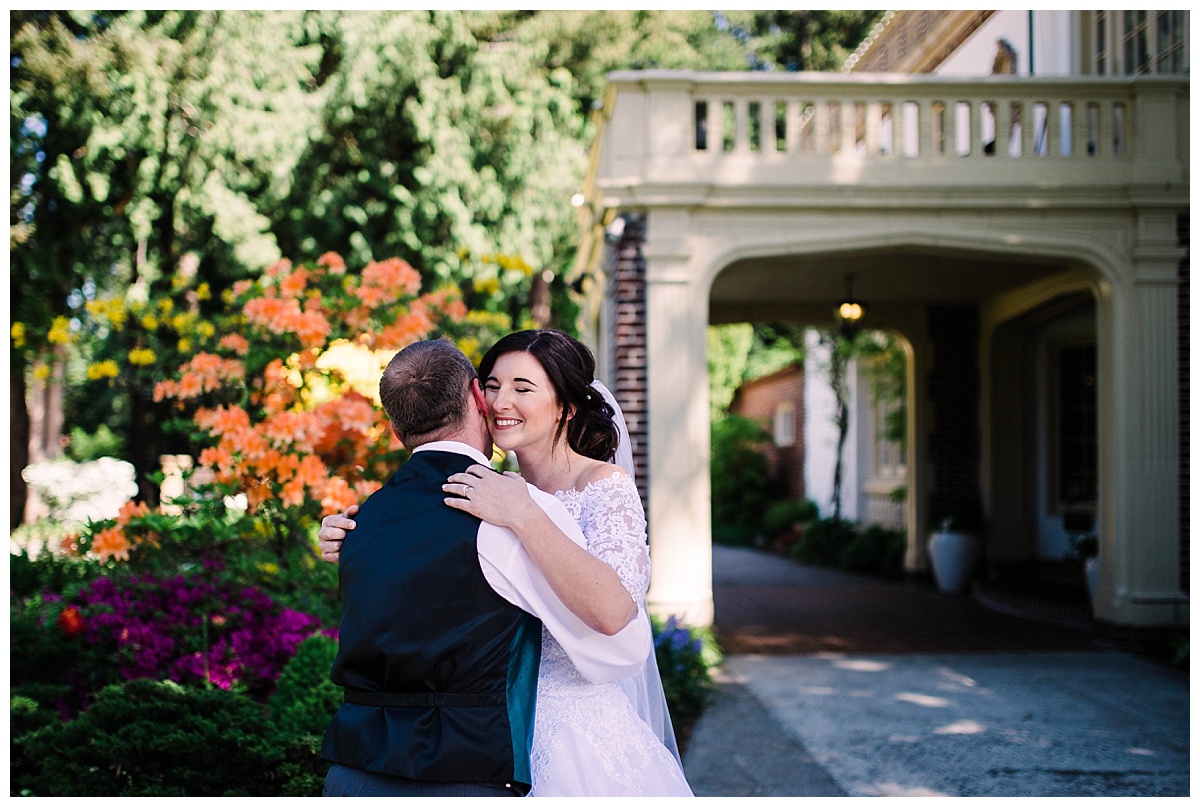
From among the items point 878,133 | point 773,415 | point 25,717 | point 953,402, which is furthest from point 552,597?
point 773,415

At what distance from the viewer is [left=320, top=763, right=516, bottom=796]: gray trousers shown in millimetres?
1959

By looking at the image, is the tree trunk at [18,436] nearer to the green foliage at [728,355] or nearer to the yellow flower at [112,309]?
the yellow flower at [112,309]

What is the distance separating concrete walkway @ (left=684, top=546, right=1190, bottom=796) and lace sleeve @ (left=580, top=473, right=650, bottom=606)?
→ 9.33 ft

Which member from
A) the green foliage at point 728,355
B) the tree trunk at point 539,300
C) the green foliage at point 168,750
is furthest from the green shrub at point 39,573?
the green foliage at point 728,355

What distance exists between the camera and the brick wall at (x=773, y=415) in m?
20.1

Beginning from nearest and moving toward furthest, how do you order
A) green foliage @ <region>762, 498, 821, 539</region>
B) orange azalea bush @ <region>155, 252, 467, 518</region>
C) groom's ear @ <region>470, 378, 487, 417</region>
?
groom's ear @ <region>470, 378, 487, 417</region>, orange azalea bush @ <region>155, 252, 467, 518</region>, green foliage @ <region>762, 498, 821, 539</region>

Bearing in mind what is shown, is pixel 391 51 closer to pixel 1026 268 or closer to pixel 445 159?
pixel 445 159

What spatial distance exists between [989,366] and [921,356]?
75 centimetres

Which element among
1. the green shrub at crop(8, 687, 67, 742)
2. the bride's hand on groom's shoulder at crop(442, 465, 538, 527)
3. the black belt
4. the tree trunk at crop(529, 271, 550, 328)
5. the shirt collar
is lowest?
the green shrub at crop(8, 687, 67, 742)

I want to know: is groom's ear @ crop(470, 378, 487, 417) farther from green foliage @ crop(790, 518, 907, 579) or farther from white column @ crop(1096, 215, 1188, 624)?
green foliage @ crop(790, 518, 907, 579)

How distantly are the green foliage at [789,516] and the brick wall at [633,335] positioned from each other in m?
11.4

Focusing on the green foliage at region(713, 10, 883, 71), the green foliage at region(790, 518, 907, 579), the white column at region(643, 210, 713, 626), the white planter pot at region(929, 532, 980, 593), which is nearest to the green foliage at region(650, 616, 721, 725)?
→ the white column at region(643, 210, 713, 626)

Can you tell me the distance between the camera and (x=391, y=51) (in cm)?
1257

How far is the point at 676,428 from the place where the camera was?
7535 mm
